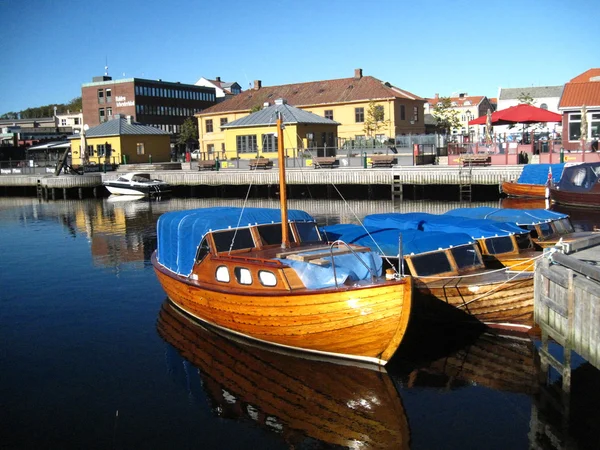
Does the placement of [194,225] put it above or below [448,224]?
above

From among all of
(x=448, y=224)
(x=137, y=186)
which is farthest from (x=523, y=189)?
(x=137, y=186)

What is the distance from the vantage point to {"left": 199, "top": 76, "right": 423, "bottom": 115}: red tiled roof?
73750 millimetres

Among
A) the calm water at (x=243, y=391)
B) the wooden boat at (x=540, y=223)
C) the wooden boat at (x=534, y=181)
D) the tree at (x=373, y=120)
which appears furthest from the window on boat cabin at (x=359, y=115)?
the calm water at (x=243, y=391)

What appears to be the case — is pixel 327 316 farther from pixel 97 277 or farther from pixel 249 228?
pixel 97 277

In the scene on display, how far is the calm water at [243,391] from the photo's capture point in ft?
41.5

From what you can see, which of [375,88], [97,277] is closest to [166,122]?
[375,88]

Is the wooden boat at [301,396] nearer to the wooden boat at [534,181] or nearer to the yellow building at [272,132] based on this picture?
the wooden boat at [534,181]

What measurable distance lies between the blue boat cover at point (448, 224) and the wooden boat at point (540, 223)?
121 cm

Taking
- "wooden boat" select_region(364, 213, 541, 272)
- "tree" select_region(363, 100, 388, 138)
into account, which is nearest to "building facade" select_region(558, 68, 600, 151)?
"tree" select_region(363, 100, 388, 138)

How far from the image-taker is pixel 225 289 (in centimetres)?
1711

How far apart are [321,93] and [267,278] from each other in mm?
64380

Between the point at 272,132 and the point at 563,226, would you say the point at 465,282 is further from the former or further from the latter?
the point at 272,132

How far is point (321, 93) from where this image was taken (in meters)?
78.1

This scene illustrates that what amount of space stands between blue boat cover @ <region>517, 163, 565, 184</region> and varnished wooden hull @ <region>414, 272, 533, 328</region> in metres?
28.3
